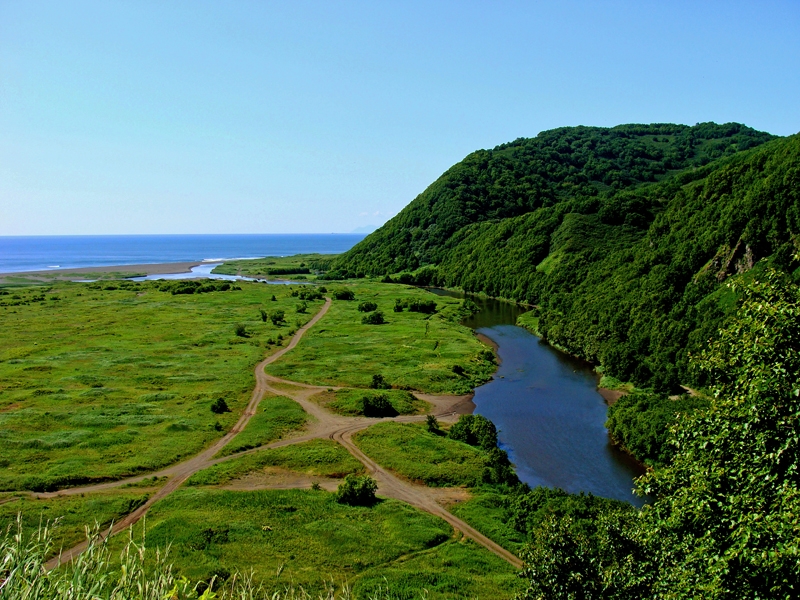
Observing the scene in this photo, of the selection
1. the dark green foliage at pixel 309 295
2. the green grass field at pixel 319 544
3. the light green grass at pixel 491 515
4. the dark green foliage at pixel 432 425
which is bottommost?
the light green grass at pixel 491 515

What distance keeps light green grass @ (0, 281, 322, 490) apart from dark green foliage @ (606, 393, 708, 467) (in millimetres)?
42666

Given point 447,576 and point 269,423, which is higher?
point 269,423

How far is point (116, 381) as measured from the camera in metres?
73.6

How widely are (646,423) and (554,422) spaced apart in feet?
40.5

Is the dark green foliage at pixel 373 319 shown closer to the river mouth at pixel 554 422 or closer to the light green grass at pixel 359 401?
the river mouth at pixel 554 422

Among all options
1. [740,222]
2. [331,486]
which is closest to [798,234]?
[740,222]

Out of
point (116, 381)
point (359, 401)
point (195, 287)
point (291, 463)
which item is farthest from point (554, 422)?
point (195, 287)

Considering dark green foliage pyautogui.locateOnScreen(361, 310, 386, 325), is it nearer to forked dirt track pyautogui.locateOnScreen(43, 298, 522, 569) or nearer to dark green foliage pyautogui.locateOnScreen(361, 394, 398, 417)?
forked dirt track pyautogui.locateOnScreen(43, 298, 522, 569)

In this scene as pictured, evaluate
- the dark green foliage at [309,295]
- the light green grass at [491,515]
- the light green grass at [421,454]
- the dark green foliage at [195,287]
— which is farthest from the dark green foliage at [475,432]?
the dark green foliage at [195,287]

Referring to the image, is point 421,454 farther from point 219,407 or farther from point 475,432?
point 219,407

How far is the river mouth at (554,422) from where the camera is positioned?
165 feet

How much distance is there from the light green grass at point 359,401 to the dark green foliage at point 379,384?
3.59m

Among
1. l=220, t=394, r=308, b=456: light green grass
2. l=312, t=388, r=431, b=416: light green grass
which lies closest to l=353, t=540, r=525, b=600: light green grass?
l=220, t=394, r=308, b=456: light green grass

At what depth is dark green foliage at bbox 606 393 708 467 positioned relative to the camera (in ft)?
168
